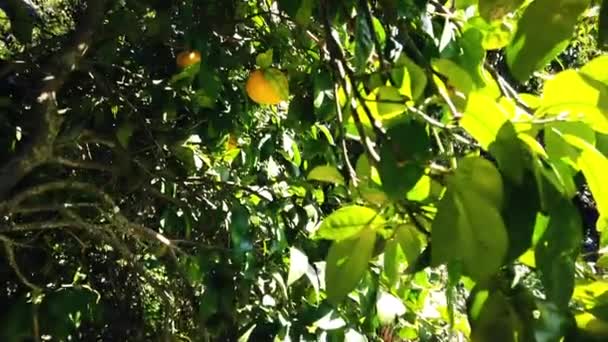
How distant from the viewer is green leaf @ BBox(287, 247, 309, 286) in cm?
146

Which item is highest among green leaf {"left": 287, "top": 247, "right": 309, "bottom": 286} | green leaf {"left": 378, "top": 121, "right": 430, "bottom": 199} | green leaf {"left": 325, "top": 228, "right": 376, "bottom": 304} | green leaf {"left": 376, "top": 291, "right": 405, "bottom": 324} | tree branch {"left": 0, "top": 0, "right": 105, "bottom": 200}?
green leaf {"left": 378, "top": 121, "right": 430, "bottom": 199}

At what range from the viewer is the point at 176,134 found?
1976 mm

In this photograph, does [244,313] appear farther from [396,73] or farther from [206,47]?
[396,73]

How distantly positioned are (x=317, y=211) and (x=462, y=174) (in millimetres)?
1194

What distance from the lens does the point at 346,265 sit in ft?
2.43

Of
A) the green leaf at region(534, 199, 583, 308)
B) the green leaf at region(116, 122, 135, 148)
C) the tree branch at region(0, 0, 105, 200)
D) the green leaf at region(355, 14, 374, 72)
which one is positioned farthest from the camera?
the green leaf at region(116, 122, 135, 148)

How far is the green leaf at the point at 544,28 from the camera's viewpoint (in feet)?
1.92

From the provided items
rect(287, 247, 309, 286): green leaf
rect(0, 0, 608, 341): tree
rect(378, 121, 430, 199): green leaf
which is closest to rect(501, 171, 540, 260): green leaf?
rect(0, 0, 608, 341): tree

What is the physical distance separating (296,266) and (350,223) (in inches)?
27.5

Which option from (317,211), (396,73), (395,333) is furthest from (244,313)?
(396,73)

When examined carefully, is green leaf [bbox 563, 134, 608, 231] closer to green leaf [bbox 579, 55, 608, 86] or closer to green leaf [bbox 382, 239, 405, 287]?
green leaf [bbox 579, 55, 608, 86]

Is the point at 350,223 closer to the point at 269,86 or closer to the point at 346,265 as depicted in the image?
the point at 346,265

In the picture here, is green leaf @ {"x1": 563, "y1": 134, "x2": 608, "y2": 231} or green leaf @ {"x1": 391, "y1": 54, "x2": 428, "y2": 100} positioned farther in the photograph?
green leaf @ {"x1": 391, "y1": 54, "x2": 428, "y2": 100}

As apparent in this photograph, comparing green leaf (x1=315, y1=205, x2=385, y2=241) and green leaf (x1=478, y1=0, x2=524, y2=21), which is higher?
green leaf (x1=478, y1=0, x2=524, y2=21)
